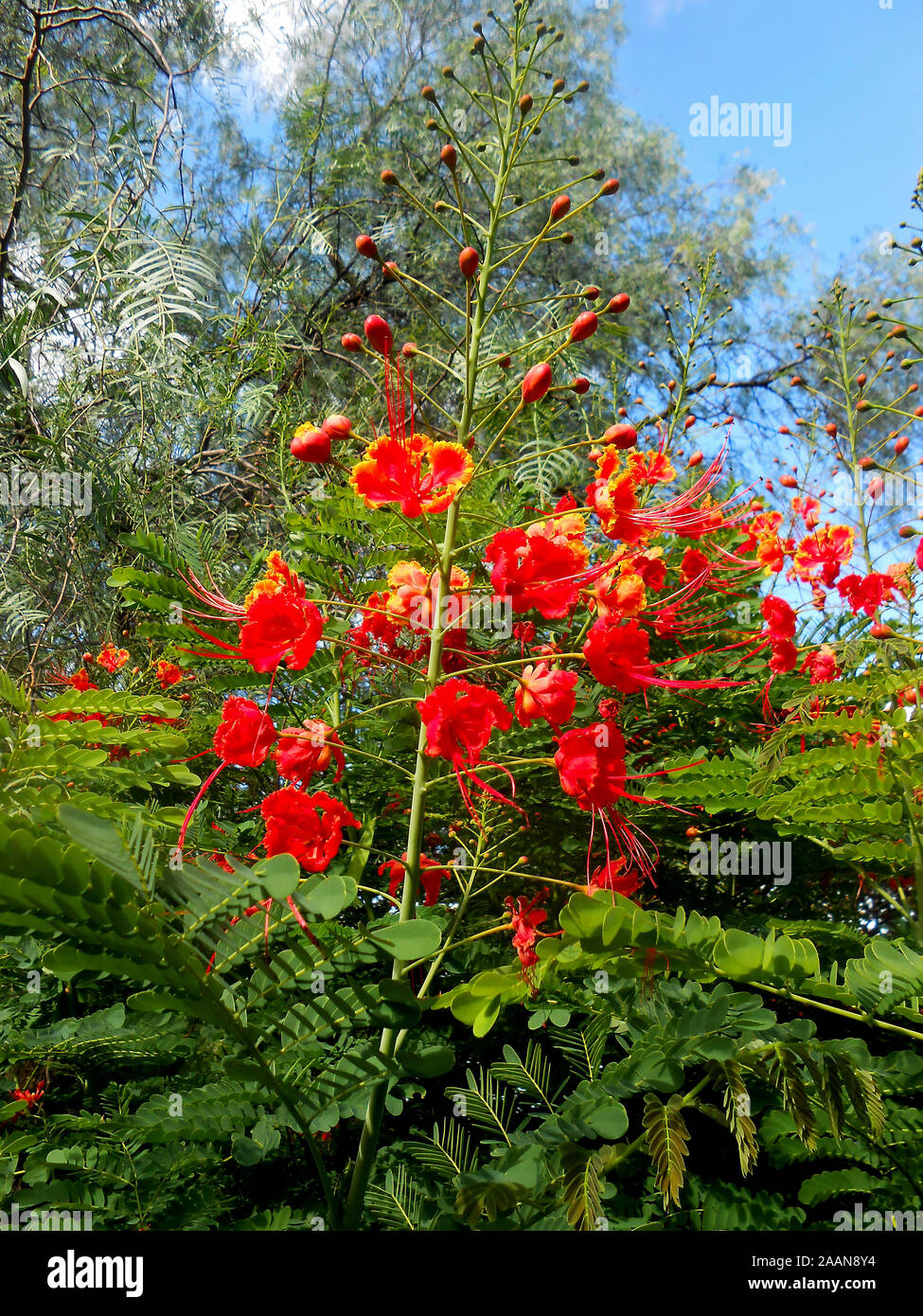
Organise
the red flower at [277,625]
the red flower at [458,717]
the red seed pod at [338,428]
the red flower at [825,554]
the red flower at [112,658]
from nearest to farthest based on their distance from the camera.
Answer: the red flower at [458,717]
the red flower at [277,625]
the red seed pod at [338,428]
the red flower at [825,554]
the red flower at [112,658]

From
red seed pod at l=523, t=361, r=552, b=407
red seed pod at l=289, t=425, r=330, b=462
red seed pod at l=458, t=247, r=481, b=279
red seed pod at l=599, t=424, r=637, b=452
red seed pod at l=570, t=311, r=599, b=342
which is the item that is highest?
red seed pod at l=458, t=247, r=481, b=279

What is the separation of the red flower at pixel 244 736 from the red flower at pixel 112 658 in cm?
214

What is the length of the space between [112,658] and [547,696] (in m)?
2.44

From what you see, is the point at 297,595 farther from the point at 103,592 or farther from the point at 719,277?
the point at 719,277

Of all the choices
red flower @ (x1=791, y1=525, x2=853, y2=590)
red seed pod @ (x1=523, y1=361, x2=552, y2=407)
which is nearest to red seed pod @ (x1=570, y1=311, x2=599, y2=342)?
red seed pod @ (x1=523, y1=361, x2=552, y2=407)

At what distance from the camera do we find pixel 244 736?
122 cm

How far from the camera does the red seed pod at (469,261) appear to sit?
51.6 inches

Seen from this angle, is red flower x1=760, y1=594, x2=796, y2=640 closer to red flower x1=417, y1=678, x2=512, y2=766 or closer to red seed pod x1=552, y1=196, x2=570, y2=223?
red seed pod x1=552, y1=196, x2=570, y2=223

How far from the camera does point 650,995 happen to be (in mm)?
1146

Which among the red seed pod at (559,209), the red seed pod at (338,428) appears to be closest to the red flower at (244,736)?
the red seed pod at (338,428)

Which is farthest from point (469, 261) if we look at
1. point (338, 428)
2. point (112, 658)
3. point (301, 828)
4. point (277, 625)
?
point (112, 658)

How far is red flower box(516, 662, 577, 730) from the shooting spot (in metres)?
1.22

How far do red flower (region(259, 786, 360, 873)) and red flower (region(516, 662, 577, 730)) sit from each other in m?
0.31

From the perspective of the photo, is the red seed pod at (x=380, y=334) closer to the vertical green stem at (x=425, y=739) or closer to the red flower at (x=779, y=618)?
the vertical green stem at (x=425, y=739)
